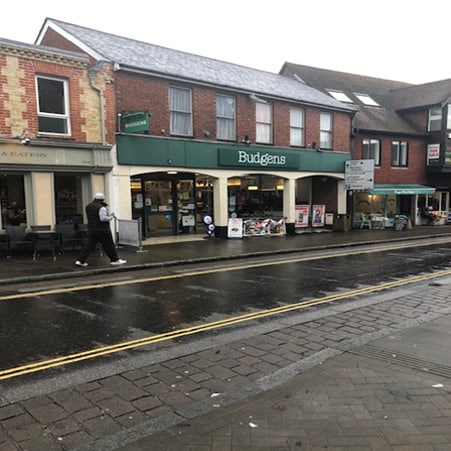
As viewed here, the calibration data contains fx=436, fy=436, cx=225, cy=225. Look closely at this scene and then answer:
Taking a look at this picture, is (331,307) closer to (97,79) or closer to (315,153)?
(97,79)

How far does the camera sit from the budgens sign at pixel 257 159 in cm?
1745

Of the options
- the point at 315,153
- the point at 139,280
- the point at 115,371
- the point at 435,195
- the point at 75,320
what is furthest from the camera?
the point at 435,195

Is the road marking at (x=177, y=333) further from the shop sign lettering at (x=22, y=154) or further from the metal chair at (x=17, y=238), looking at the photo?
the shop sign lettering at (x=22, y=154)

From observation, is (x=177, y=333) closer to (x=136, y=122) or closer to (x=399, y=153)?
(x=136, y=122)

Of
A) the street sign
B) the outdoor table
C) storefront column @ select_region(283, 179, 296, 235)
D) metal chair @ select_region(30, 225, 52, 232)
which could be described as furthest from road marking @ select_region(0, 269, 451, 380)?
the street sign

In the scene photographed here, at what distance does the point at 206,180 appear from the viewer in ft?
60.5

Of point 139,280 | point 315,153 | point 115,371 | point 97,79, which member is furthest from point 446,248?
point 115,371

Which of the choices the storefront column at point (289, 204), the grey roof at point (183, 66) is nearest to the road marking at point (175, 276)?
the storefront column at point (289, 204)

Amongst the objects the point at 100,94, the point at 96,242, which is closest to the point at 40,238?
the point at 96,242

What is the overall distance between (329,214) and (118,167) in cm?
1230

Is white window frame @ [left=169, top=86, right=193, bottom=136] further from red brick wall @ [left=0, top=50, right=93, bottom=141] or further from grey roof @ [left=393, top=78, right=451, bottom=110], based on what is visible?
grey roof @ [left=393, top=78, right=451, bottom=110]

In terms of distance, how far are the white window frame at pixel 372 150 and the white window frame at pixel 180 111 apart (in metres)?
11.7

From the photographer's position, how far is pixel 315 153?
20.7 meters

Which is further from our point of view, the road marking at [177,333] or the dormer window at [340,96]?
the dormer window at [340,96]
